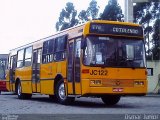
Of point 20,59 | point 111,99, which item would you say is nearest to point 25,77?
point 20,59

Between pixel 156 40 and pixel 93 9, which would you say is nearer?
pixel 156 40

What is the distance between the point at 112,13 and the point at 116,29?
4442 cm

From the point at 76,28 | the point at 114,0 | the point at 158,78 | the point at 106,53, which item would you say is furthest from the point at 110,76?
the point at 114,0

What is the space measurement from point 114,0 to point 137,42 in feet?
152

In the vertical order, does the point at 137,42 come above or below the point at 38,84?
above

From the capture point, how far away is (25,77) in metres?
23.4

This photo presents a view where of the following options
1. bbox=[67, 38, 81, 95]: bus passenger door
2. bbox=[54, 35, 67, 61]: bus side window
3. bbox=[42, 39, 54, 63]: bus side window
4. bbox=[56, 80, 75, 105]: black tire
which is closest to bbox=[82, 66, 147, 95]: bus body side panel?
bbox=[67, 38, 81, 95]: bus passenger door

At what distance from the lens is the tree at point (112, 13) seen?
199 ft

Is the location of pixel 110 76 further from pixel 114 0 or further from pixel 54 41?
pixel 114 0

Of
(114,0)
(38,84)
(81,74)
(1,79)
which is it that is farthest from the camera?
(114,0)

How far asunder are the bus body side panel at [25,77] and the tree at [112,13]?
37.0 meters

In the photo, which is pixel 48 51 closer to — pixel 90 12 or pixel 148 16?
pixel 148 16

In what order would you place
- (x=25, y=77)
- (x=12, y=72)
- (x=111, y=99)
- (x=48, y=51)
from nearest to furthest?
(x=111, y=99) < (x=48, y=51) < (x=25, y=77) < (x=12, y=72)

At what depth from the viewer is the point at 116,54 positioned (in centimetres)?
1680
